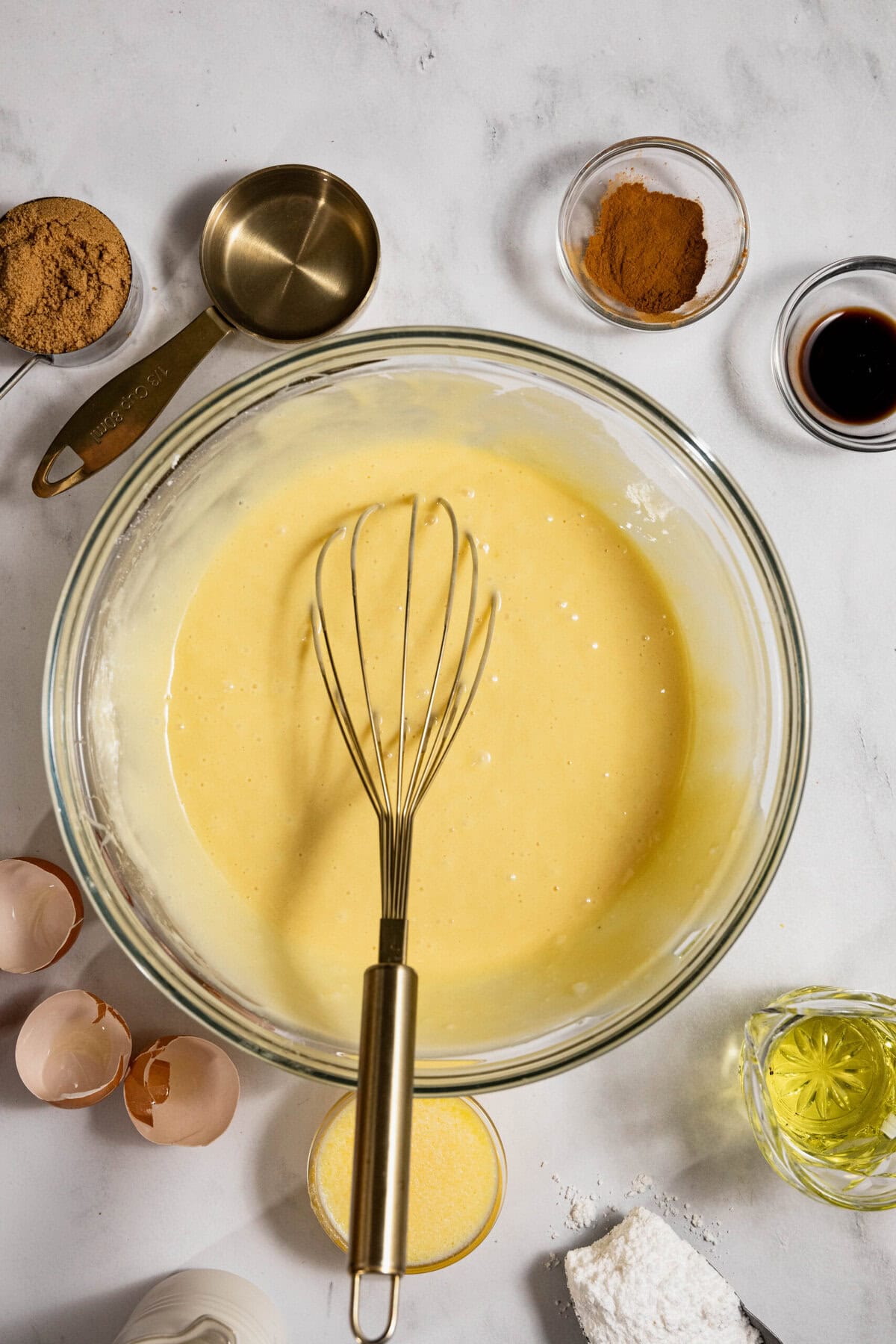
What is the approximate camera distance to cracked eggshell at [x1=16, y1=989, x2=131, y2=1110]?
99 cm

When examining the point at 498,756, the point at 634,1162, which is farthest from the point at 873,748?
the point at 634,1162

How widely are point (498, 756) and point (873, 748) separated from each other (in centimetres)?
42

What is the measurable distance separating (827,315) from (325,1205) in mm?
1103

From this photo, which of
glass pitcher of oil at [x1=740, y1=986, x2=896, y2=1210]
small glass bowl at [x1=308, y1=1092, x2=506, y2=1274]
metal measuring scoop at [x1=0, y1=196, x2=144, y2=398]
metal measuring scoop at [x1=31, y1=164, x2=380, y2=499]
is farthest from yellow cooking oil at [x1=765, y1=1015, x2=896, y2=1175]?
metal measuring scoop at [x1=0, y1=196, x2=144, y2=398]

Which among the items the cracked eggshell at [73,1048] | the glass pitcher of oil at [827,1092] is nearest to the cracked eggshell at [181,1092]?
the cracked eggshell at [73,1048]

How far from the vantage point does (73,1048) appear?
101 centimetres

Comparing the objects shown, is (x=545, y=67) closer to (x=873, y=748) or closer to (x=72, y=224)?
(x=72, y=224)

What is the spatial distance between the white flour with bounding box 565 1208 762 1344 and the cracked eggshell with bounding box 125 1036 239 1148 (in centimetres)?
40

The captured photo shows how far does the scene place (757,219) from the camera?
3.59ft

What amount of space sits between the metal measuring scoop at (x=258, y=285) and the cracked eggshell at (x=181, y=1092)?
60 centimetres

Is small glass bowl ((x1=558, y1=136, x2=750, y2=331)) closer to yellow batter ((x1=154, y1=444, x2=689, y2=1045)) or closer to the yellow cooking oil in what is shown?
yellow batter ((x1=154, y1=444, x2=689, y2=1045))

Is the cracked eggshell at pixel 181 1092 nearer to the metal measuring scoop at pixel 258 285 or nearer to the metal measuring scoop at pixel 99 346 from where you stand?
the metal measuring scoop at pixel 258 285

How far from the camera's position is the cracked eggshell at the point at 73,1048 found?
989 mm

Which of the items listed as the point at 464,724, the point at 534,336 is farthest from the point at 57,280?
the point at 464,724
